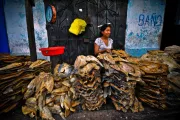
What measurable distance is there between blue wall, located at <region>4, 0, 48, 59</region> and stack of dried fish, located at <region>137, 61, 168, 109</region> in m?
3.58

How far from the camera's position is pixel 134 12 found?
196 inches

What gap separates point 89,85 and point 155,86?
1.28 meters

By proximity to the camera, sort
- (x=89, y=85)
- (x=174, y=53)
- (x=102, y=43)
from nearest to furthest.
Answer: (x=89, y=85) < (x=174, y=53) < (x=102, y=43)

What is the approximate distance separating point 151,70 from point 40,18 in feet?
12.7

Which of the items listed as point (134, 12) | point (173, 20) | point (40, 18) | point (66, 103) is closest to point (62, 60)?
point (40, 18)

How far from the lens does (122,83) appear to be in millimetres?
2332

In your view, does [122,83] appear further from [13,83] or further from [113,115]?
[13,83]

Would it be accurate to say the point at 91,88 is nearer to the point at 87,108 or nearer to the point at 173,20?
the point at 87,108

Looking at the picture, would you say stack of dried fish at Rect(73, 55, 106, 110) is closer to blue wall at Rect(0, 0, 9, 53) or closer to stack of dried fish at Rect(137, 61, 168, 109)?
stack of dried fish at Rect(137, 61, 168, 109)

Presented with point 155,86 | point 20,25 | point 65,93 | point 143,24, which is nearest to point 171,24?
point 143,24

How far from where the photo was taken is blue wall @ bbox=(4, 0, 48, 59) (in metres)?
4.33

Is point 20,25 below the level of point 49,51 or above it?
above

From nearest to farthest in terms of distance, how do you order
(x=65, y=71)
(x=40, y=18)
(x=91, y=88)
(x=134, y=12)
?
(x=91, y=88) → (x=65, y=71) → (x=40, y=18) → (x=134, y=12)

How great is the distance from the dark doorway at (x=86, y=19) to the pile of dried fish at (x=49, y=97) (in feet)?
7.94
